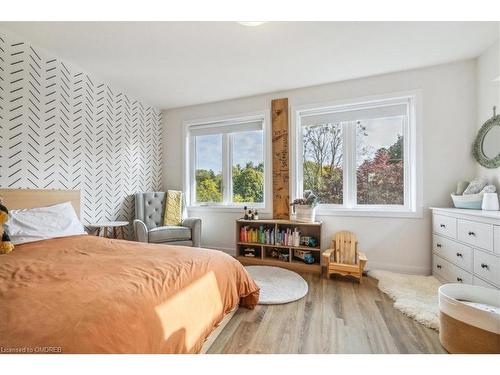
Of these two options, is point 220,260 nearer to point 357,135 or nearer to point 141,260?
point 141,260

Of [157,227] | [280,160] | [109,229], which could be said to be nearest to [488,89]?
[280,160]

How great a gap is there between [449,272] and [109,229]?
12.6ft

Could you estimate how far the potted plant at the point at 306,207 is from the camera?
9.43 ft

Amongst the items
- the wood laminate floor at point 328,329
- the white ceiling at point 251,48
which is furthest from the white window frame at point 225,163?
the wood laminate floor at point 328,329

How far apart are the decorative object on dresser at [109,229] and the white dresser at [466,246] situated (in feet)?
11.6

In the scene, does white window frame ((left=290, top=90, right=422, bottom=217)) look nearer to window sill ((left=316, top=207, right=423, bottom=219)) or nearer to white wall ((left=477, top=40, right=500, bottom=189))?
window sill ((left=316, top=207, right=423, bottom=219))

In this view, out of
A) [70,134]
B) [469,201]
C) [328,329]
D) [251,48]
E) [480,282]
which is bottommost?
[328,329]

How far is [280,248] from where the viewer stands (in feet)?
10.3

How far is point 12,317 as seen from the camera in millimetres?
769

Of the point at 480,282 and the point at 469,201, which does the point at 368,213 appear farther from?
the point at 480,282

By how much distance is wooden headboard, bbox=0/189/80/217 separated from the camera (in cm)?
201

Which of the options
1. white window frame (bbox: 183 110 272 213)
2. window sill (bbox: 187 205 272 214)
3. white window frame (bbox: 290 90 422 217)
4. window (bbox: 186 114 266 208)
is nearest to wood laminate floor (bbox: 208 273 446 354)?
white window frame (bbox: 290 90 422 217)

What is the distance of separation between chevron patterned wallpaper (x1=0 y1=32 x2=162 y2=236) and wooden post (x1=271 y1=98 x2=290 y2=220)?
2.08m
